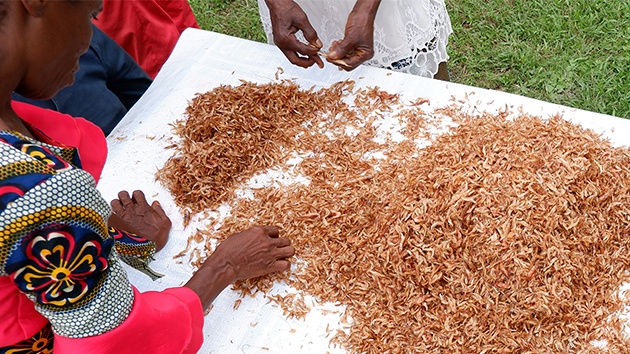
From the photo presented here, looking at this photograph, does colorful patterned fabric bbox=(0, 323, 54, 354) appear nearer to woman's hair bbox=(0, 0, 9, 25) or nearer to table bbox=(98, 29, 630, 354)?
table bbox=(98, 29, 630, 354)

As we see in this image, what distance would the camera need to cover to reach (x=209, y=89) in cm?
219

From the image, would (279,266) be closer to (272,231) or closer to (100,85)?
(272,231)

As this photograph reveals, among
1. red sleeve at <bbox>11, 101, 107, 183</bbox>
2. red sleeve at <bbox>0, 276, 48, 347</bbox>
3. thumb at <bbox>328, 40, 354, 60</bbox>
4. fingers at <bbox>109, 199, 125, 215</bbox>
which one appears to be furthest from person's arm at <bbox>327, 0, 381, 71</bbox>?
red sleeve at <bbox>0, 276, 48, 347</bbox>

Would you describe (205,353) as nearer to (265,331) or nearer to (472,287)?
(265,331)

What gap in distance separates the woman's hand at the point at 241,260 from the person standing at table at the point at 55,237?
187 mm

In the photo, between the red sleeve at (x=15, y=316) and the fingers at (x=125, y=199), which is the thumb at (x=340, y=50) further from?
the red sleeve at (x=15, y=316)

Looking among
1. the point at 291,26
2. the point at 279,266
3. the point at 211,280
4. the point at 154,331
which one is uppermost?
the point at 291,26

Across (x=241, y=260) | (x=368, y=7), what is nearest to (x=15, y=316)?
(x=241, y=260)

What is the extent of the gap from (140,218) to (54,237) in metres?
0.92

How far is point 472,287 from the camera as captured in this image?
1456 millimetres

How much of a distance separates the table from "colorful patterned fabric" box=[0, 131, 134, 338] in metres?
0.63

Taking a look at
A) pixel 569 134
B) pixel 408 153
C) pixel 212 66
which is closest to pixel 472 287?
pixel 408 153

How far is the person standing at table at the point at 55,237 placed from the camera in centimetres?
86

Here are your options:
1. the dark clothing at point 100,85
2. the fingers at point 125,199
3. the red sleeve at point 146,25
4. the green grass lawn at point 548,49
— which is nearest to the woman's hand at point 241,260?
the fingers at point 125,199
